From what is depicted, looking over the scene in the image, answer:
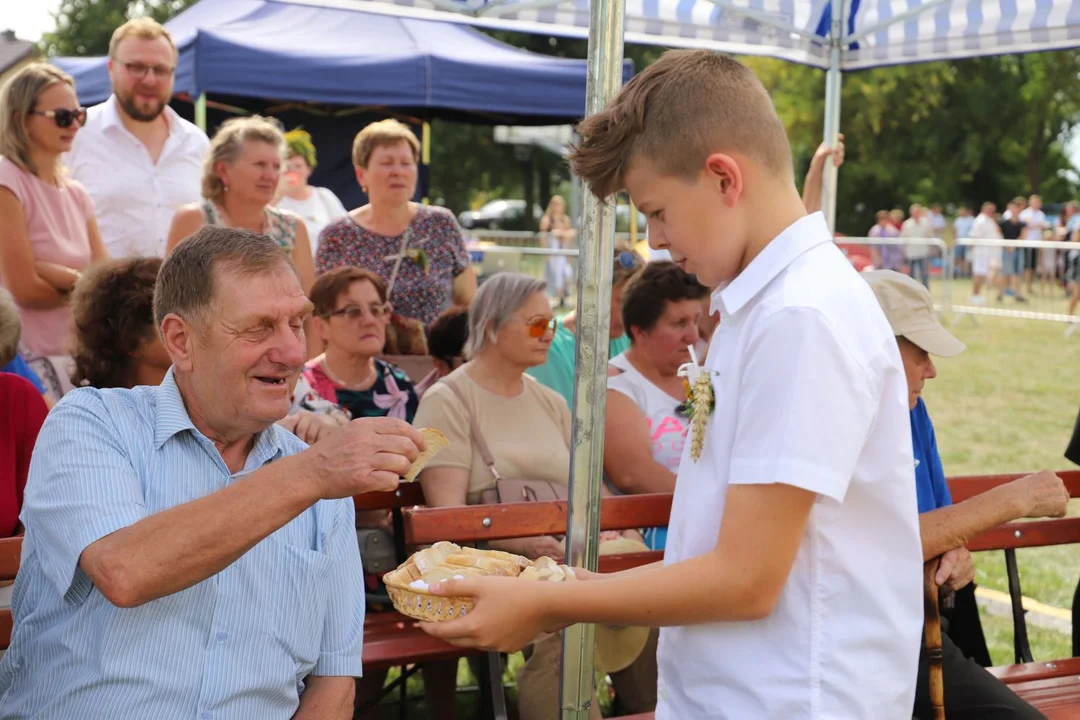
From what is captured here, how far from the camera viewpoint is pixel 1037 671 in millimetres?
3557

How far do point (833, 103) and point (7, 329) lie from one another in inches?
162

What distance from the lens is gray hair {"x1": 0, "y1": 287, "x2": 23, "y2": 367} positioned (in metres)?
3.37

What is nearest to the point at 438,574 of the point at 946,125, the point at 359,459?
the point at 359,459

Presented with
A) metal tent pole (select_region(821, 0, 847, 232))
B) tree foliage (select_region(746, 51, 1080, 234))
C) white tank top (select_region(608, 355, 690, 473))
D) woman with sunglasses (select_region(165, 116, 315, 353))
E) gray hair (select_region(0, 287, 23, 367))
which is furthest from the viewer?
tree foliage (select_region(746, 51, 1080, 234))

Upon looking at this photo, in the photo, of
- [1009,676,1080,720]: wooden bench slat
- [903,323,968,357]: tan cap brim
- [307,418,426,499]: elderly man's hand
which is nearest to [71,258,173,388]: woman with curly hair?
[307,418,426,499]: elderly man's hand

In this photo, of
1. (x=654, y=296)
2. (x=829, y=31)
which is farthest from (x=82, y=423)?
(x=829, y=31)

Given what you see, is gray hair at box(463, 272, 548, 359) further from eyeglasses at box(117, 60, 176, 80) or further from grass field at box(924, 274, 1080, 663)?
grass field at box(924, 274, 1080, 663)

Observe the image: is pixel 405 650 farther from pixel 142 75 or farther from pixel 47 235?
pixel 142 75

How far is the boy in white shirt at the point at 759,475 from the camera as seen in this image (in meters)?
1.65

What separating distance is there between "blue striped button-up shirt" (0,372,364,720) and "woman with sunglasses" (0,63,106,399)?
2.59 meters

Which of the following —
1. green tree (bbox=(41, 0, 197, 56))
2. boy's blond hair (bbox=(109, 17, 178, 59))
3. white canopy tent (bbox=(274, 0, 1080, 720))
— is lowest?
boy's blond hair (bbox=(109, 17, 178, 59))

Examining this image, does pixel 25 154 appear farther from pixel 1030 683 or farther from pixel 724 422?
pixel 1030 683

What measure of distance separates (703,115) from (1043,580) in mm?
5055

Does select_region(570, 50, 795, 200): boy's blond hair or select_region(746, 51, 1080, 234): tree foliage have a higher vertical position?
select_region(746, 51, 1080, 234): tree foliage
